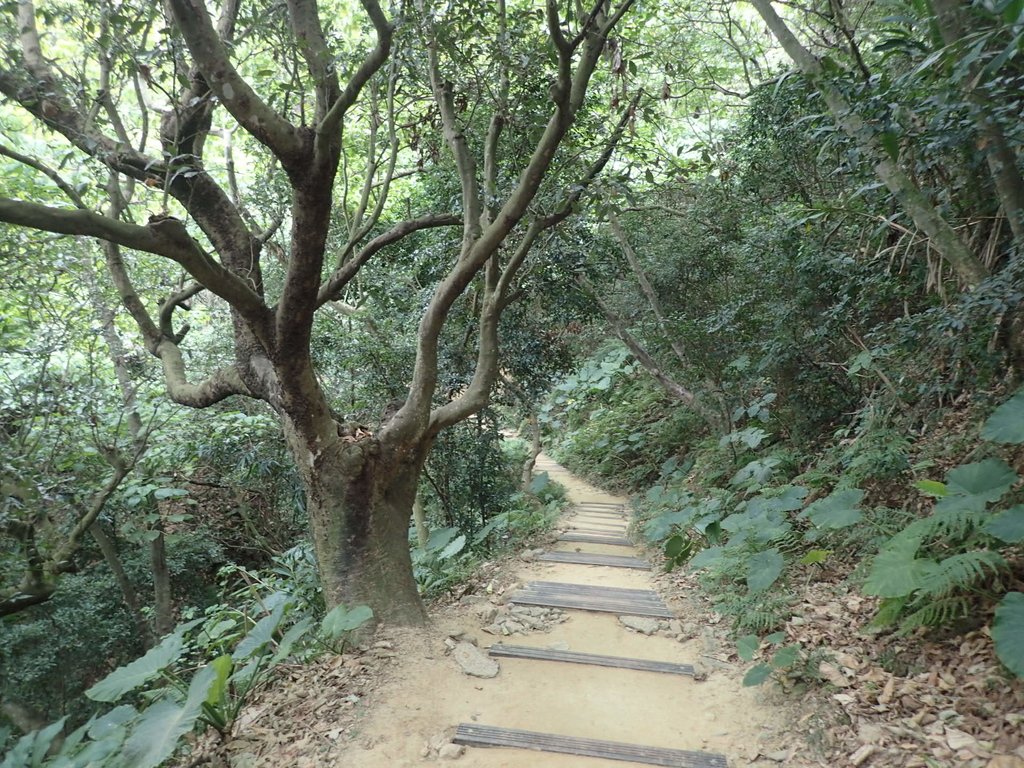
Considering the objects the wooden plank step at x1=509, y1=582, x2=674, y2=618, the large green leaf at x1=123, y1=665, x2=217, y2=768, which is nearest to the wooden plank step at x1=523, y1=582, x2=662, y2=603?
the wooden plank step at x1=509, y1=582, x2=674, y2=618

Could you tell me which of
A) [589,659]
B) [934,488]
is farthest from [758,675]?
[934,488]

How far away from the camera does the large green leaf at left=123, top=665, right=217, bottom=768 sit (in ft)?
9.18

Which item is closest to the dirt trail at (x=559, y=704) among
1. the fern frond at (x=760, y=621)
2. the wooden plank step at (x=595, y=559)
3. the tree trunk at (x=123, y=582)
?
the fern frond at (x=760, y=621)

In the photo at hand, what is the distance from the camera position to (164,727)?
294 cm

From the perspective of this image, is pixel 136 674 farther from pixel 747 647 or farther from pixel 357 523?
pixel 747 647

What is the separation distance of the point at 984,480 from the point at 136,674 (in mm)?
4560

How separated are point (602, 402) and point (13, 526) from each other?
10.5 metres

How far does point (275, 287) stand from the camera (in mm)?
8477

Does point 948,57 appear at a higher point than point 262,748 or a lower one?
higher

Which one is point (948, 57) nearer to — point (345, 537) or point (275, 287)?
point (345, 537)

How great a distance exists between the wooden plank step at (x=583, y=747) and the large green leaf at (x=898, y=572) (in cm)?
109

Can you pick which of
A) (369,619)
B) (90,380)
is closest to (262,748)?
(369,619)

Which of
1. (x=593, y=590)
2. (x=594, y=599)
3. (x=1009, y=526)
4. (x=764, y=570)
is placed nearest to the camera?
(x=1009, y=526)

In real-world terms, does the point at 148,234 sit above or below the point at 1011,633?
above
